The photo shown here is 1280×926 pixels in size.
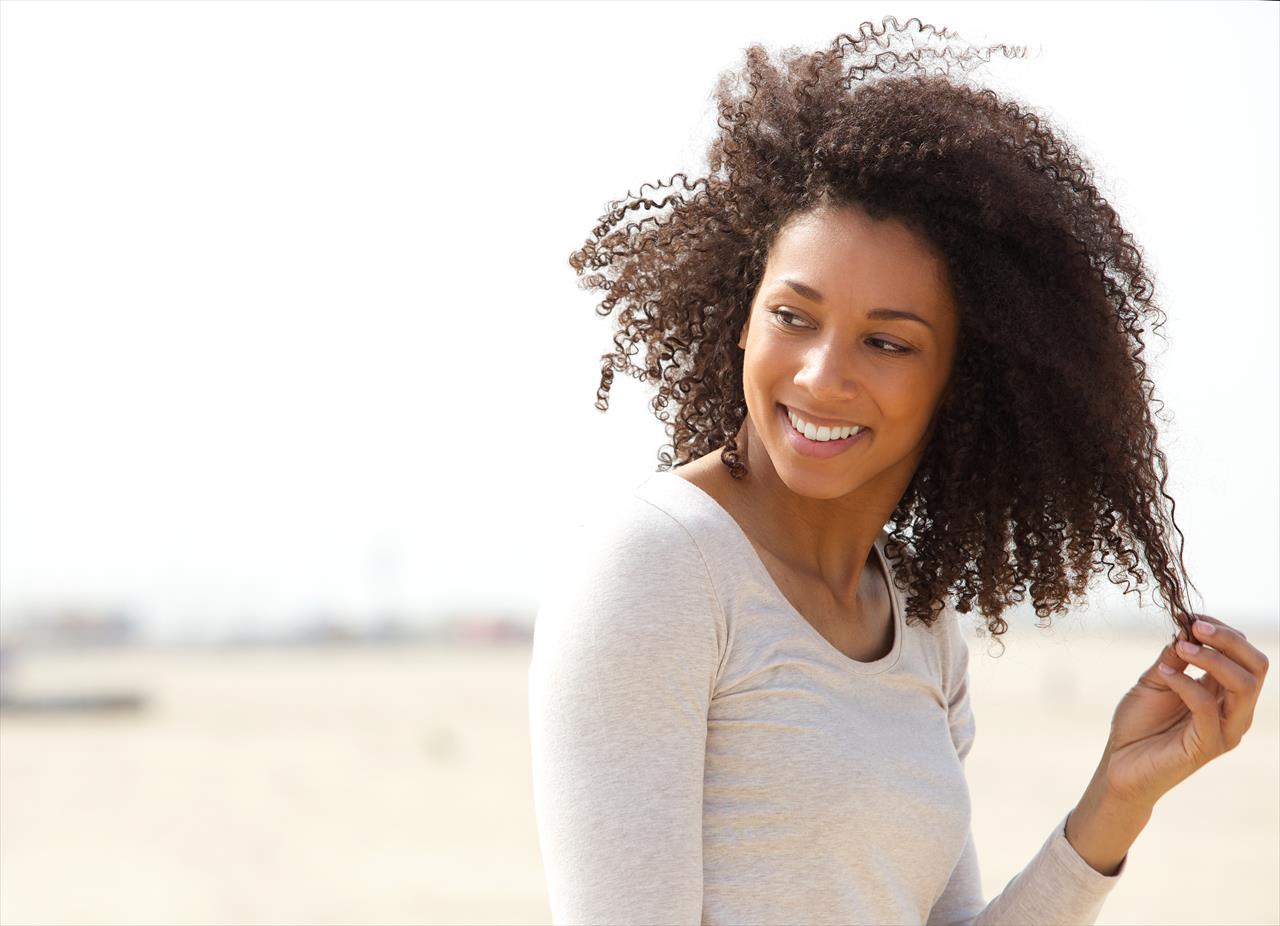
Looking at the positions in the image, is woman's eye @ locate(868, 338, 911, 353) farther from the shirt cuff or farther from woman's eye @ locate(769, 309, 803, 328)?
the shirt cuff

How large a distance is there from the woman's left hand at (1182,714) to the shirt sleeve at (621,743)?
1.67 feet

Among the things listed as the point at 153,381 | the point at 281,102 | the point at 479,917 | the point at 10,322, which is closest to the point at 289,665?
the point at 153,381

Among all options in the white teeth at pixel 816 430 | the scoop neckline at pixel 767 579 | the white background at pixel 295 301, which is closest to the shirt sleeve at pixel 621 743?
the scoop neckline at pixel 767 579

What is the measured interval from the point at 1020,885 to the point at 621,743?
0.65 meters

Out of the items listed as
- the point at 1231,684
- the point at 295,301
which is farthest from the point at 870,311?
the point at 295,301

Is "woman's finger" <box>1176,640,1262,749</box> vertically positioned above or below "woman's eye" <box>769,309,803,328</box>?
below

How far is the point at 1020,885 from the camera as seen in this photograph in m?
1.56

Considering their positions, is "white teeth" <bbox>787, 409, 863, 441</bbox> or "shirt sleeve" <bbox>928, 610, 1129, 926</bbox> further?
"shirt sleeve" <bbox>928, 610, 1129, 926</bbox>

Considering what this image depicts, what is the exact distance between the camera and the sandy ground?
1327 cm

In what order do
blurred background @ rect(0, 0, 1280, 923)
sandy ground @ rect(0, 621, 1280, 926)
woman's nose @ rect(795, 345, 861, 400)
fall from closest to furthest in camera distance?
woman's nose @ rect(795, 345, 861, 400), sandy ground @ rect(0, 621, 1280, 926), blurred background @ rect(0, 0, 1280, 923)

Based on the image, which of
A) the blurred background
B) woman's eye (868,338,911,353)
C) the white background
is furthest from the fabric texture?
the white background

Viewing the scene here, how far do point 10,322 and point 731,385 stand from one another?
101ft

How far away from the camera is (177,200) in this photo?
29.7 meters

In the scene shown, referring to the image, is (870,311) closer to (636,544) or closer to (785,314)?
(785,314)
